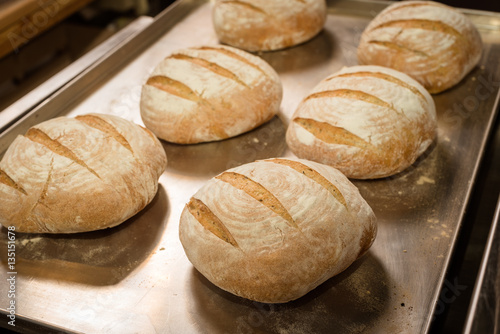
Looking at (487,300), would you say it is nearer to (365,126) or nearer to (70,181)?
(365,126)

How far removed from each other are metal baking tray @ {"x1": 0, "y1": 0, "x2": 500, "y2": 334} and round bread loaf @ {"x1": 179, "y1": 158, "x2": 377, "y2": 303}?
10 cm

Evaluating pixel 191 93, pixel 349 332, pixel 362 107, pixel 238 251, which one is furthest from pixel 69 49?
pixel 349 332

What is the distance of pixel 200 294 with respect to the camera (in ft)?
6.21

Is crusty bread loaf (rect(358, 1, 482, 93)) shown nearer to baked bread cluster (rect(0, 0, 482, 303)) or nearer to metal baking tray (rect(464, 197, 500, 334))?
baked bread cluster (rect(0, 0, 482, 303))

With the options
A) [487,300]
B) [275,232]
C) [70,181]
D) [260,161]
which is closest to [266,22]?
[260,161]

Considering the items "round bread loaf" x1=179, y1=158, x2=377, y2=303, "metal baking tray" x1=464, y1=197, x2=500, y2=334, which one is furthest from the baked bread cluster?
"metal baking tray" x1=464, y1=197, x2=500, y2=334

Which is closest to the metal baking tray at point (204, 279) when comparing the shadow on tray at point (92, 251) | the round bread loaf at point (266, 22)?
the shadow on tray at point (92, 251)

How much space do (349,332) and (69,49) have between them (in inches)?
148

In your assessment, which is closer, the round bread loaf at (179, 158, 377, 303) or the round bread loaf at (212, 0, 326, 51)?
the round bread loaf at (179, 158, 377, 303)

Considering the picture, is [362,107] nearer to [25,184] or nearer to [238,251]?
[238,251]

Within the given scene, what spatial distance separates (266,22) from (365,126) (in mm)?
1260

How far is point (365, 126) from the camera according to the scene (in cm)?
226

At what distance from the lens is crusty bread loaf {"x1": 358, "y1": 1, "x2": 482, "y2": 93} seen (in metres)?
2.79

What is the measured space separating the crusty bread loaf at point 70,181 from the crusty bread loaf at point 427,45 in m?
1.54
